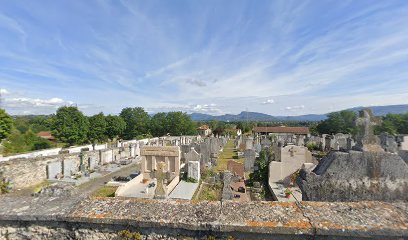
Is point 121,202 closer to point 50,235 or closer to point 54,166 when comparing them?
point 50,235

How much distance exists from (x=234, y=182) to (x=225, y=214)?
13.6m

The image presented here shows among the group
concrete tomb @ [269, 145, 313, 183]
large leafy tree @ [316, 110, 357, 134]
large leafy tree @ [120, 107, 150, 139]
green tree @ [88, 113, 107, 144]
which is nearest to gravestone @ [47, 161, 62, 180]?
concrete tomb @ [269, 145, 313, 183]

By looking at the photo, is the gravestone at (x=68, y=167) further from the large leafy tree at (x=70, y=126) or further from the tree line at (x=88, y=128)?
the large leafy tree at (x=70, y=126)

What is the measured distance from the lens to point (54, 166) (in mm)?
18938

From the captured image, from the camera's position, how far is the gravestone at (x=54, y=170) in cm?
1850

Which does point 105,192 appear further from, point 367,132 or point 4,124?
point 4,124

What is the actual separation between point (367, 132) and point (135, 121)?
2305 inches

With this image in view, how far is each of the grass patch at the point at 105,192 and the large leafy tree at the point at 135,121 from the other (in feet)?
135

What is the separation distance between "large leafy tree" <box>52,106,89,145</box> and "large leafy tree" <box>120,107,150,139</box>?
15438 millimetres

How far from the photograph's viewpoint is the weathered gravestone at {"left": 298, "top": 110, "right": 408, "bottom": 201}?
3717 mm

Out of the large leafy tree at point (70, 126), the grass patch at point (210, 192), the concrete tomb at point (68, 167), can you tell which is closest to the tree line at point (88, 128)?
the large leafy tree at point (70, 126)

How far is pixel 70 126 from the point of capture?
39156 millimetres

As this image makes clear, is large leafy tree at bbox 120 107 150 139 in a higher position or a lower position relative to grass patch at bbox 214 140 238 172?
higher

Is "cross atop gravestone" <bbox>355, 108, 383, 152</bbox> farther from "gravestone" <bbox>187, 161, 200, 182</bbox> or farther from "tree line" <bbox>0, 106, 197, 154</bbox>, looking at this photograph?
"tree line" <bbox>0, 106, 197, 154</bbox>
